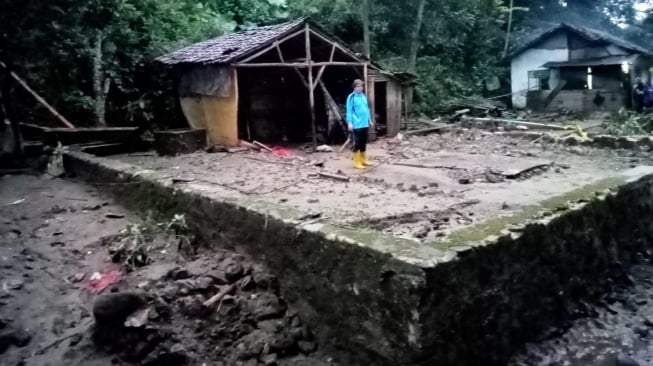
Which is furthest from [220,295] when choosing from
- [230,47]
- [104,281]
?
[230,47]

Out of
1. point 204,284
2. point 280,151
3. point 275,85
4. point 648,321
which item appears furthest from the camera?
point 275,85

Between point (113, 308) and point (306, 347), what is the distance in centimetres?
192

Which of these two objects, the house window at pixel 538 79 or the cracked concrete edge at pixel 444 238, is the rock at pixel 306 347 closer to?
the cracked concrete edge at pixel 444 238

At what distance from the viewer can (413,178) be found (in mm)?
8906

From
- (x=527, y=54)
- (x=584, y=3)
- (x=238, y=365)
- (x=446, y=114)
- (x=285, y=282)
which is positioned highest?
(x=584, y=3)

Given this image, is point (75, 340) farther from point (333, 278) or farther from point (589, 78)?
point (589, 78)

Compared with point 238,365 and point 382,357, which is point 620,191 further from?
point 238,365

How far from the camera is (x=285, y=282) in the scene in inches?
219

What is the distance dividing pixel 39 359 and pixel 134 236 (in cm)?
210

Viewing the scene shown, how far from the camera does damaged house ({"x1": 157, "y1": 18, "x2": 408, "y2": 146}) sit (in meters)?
12.9

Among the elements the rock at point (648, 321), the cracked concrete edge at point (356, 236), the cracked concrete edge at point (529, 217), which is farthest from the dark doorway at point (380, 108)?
the rock at point (648, 321)

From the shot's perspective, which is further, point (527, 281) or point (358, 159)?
point (358, 159)

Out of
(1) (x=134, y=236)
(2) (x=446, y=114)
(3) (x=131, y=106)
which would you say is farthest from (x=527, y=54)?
(1) (x=134, y=236)

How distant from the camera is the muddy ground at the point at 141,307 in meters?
5.09
